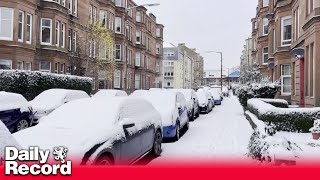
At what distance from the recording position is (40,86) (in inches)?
813

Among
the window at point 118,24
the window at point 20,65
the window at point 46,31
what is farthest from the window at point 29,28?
the window at point 118,24

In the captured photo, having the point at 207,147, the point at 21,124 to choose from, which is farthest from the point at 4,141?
the point at 21,124

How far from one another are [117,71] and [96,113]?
118 feet

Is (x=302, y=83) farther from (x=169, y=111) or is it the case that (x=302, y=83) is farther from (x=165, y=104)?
(x=169, y=111)

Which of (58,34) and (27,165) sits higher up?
(58,34)

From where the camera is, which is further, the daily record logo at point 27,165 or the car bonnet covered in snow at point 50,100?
the car bonnet covered in snow at point 50,100

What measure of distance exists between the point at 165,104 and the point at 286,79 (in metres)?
15.0

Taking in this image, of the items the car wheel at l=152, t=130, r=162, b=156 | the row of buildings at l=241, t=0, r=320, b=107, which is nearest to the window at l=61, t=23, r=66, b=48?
the row of buildings at l=241, t=0, r=320, b=107

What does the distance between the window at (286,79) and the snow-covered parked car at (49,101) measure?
14923 mm

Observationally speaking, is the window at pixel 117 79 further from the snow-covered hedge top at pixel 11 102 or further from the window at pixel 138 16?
the snow-covered hedge top at pixel 11 102

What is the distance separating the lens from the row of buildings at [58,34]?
71.5 feet

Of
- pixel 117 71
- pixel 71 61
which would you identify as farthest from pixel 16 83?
pixel 117 71

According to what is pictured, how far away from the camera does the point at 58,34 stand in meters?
27.6

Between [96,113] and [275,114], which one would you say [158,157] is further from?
[275,114]
